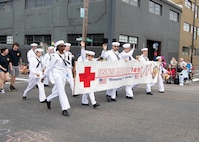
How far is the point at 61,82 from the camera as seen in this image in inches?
254

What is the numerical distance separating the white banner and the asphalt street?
603mm

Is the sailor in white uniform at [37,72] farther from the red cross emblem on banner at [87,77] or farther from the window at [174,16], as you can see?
the window at [174,16]

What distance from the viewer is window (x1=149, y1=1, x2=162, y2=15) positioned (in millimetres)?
26237

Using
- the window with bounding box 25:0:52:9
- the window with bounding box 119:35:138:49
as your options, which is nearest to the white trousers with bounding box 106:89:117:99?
the window with bounding box 119:35:138:49

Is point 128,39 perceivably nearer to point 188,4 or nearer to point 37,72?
point 37,72

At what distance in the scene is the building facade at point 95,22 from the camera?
2125cm

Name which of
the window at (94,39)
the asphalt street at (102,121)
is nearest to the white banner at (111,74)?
the asphalt street at (102,121)

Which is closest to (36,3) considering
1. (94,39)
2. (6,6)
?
(6,6)

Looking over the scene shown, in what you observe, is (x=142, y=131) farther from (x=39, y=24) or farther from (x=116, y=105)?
(x=39, y=24)

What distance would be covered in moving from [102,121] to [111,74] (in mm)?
2814

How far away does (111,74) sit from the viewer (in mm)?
8516

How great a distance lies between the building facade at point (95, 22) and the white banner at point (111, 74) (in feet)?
28.4

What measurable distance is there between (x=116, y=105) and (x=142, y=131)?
2.58 m

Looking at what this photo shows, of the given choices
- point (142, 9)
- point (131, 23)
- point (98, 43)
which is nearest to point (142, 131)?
point (98, 43)
